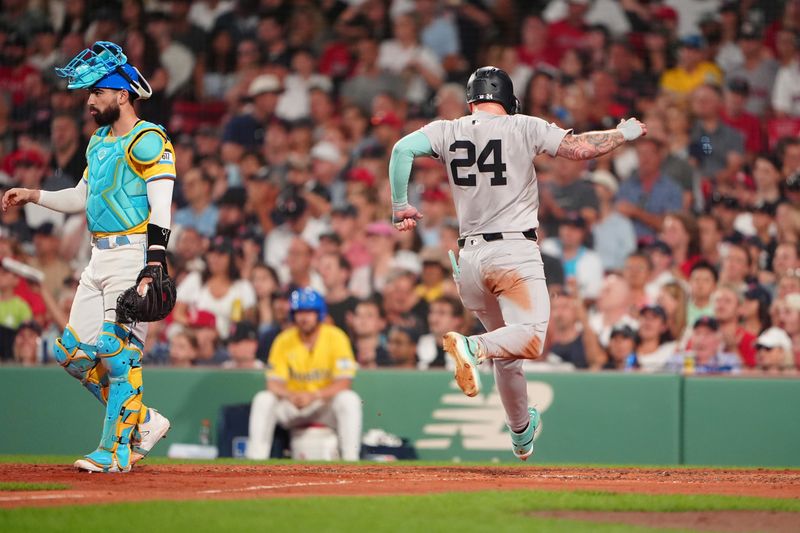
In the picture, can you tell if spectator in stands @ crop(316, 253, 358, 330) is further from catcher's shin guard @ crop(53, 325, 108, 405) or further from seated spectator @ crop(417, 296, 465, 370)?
catcher's shin guard @ crop(53, 325, 108, 405)

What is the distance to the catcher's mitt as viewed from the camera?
675 centimetres

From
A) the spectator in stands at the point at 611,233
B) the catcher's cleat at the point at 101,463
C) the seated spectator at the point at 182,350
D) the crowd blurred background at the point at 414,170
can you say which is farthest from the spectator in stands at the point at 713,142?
the catcher's cleat at the point at 101,463

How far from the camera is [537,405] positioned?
1052 cm

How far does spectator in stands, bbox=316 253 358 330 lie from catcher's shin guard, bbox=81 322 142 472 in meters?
4.81

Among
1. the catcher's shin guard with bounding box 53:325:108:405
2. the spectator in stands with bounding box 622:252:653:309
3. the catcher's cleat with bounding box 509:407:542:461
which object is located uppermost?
the spectator in stands with bounding box 622:252:653:309

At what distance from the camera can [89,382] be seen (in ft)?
23.5

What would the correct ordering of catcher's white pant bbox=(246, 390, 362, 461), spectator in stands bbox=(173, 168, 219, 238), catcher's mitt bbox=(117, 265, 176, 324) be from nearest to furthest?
catcher's mitt bbox=(117, 265, 176, 324) → catcher's white pant bbox=(246, 390, 362, 461) → spectator in stands bbox=(173, 168, 219, 238)

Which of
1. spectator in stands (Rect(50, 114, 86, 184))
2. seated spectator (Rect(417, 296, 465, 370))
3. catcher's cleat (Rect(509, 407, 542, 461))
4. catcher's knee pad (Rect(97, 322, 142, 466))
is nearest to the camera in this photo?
catcher's knee pad (Rect(97, 322, 142, 466))

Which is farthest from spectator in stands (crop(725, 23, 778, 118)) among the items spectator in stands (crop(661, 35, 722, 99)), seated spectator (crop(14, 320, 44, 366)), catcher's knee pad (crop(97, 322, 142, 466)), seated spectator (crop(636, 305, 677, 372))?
catcher's knee pad (crop(97, 322, 142, 466))

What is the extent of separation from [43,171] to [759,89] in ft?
25.0

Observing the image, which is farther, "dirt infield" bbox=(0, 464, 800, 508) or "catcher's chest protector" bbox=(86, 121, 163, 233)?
"catcher's chest protector" bbox=(86, 121, 163, 233)

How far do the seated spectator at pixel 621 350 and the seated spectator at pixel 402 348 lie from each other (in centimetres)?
168

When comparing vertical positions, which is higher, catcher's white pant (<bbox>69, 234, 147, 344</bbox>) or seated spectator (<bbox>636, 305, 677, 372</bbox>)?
catcher's white pant (<bbox>69, 234, 147, 344</bbox>)

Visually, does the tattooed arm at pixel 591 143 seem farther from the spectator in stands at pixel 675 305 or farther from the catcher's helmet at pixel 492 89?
the spectator in stands at pixel 675 305
